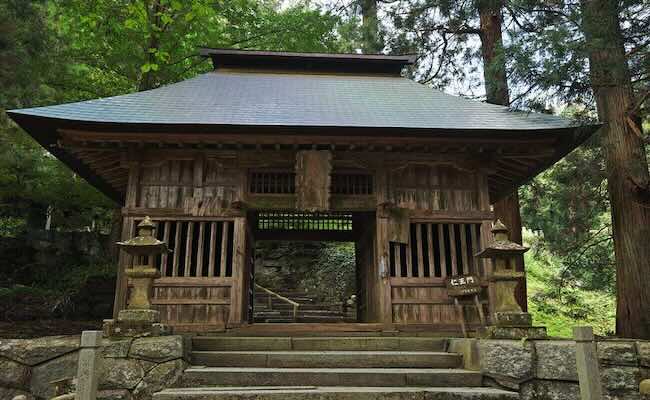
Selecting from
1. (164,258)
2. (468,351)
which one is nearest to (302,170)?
(164,258)

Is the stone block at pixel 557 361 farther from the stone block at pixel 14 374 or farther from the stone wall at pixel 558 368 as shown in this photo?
the stone block at pixel 14 374

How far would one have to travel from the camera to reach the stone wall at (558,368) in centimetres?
524

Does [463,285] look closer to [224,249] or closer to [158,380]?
[224,249]

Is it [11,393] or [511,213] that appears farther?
[511,213]

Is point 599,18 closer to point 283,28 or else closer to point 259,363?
point 259,363

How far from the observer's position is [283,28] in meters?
15.4

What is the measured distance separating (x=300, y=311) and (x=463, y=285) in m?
8.69

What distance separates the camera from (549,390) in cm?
527

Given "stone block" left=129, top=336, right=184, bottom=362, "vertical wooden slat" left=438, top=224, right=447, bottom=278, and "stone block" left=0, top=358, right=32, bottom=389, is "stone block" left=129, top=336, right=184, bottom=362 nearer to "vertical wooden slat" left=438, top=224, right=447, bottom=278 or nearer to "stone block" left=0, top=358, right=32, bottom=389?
"stone block" left=0, top=358, right=32, bottom=389

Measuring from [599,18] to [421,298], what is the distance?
5314mm

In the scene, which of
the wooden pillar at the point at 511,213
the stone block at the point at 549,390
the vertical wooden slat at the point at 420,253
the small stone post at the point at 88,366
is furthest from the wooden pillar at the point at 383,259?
the small stone post at the point at 88,366

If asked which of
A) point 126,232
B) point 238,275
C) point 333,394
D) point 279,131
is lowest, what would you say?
point 333,394

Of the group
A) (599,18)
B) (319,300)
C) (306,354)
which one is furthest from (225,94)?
(319,300)

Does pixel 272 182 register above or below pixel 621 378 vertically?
above
